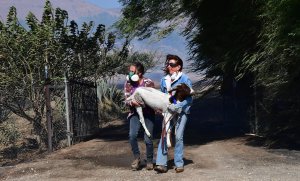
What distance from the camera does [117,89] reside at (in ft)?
71.8

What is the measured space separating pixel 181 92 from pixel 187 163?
5.31 ft

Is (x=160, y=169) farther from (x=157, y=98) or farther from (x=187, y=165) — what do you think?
(x=157, y=98)

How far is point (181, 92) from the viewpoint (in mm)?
7746

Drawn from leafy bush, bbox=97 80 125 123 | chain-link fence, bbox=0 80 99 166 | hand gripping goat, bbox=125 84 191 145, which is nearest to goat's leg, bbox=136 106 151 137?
hand gripping goat, bbox=125 84 191 145

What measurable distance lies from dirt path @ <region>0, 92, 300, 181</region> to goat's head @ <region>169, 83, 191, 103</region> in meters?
1.13

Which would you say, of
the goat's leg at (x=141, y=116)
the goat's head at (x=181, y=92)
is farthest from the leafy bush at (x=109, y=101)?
the goat's head at (x=181, y=92)

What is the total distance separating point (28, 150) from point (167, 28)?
5.93m

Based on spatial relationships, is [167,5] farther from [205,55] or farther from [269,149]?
[269,149]

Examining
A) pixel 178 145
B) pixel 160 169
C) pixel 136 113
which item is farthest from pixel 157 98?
pixel 160 169

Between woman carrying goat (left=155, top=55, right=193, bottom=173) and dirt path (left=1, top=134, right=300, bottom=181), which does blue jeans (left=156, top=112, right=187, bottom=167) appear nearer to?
woman carrying goat (left=155, top=55, right=193, bottom=173)

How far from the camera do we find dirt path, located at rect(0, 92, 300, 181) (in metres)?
7.82

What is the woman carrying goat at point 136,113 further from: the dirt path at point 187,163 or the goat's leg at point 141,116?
the dirt path at point 187,163

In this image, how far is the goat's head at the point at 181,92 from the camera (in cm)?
772

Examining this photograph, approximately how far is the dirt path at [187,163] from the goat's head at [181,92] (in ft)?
3.71
